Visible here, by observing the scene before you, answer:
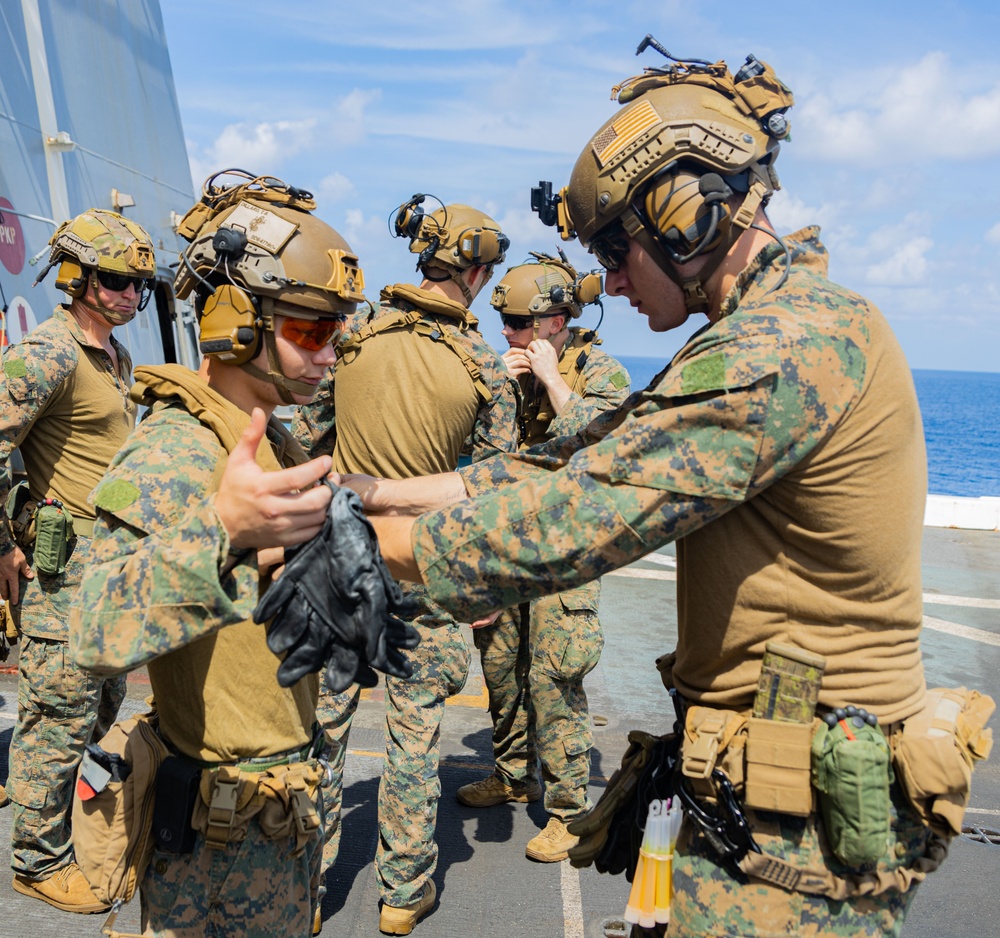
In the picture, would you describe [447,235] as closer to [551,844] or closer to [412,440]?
[412,440]

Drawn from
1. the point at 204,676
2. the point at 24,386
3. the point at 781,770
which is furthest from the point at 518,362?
the point at 781,770

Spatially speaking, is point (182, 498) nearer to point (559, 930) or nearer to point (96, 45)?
point (559, 930)

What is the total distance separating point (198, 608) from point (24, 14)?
7.04m

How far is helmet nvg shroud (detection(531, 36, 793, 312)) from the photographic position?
8.00 ft

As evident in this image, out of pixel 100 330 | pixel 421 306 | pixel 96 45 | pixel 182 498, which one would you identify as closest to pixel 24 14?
pixel 96 45

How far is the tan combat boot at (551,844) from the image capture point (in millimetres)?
5041

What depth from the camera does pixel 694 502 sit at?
2100mm

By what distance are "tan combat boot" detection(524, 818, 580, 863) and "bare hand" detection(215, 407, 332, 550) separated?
3542 mm

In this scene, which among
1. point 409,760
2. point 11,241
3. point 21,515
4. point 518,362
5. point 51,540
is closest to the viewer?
point 409,760

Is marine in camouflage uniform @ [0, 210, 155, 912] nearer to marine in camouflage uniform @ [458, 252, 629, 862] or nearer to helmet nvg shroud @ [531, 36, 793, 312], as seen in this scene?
marine in camouflage uniform @ [458, 252, 629, 862]

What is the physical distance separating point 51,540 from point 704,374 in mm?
3581

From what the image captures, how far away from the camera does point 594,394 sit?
238 inches

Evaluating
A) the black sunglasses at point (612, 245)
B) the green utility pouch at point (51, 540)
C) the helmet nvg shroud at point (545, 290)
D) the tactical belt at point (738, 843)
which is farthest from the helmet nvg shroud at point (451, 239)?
the tactical belt at point (738, 843)

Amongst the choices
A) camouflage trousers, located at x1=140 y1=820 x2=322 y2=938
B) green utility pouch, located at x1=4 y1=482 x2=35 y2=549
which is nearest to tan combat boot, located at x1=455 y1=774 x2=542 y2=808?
green utility pouch, located at x1=4 y1=482 x2=35 y2=549
